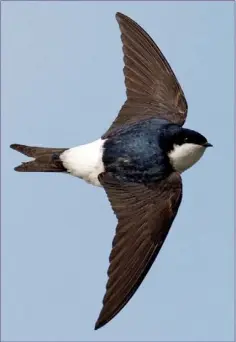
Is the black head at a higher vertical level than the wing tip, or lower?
higher

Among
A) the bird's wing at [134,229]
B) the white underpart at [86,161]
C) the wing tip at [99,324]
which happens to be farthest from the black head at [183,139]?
the wing tip at [99,324]

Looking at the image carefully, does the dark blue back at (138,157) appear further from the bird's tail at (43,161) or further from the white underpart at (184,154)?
the bird's tail at (43,161)

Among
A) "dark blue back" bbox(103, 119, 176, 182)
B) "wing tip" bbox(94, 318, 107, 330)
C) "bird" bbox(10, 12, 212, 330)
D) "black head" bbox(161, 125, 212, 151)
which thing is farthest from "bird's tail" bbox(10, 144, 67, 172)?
"wing tip" bbox(94, 318, 107, 330)

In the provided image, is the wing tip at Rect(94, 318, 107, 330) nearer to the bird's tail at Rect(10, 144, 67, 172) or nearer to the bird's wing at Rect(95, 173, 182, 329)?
the bird's wing at Rect(95, 173, 182, 329)

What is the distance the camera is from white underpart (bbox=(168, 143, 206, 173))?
5.24 metres

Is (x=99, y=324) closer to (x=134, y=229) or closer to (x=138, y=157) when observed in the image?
(x=134, y=229)

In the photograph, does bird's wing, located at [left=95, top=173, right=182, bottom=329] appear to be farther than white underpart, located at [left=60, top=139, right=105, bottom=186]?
No

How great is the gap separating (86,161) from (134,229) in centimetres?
52

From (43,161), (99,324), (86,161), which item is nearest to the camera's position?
(99,324)

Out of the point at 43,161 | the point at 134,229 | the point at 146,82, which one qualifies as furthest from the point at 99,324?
the point at 146,82

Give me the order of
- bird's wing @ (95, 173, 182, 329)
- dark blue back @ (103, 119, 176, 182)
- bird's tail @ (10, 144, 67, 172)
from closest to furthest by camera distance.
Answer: bird's wing @ (95, 173, 182, 329), dark blue back @ (103, 119, 176, 182), bird's tail @ (10, 144, 67, 172)

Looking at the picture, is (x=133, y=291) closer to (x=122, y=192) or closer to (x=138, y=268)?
(x=138, y=268)

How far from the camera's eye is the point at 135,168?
17.0 feet

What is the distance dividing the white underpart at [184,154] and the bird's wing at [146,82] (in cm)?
41
